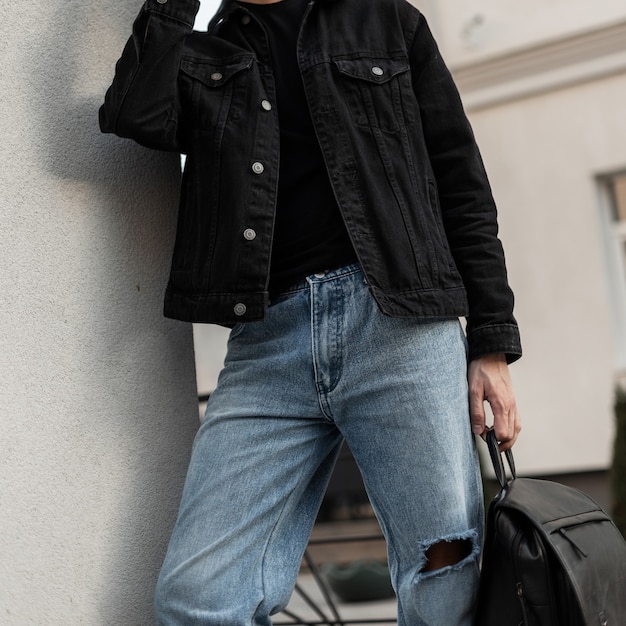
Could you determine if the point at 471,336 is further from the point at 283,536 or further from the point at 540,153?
the point at 540,153

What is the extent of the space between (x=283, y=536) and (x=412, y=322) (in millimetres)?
490

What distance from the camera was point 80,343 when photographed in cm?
171

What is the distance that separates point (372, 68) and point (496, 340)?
58 cm

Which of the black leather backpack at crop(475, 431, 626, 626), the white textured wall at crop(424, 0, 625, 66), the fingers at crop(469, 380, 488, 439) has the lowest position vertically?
the black leather backpack at crop(475, 431, 626, 626)

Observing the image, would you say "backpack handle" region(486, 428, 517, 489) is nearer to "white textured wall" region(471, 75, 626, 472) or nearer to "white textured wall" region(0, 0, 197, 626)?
"white textured wall" region(0, 0, 197, 626)

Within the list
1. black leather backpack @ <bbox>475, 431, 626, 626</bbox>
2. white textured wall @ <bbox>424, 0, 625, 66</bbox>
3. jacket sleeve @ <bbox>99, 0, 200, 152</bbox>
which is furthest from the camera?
white textured wall @ <bbox>424, 0, 625, 66</bbox>

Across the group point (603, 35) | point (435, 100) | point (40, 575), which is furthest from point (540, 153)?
point (40, 575)

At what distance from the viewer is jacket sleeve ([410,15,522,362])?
1701mm

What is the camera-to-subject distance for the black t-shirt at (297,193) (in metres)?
1.64

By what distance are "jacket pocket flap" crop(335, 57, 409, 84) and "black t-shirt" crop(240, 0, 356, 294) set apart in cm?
9

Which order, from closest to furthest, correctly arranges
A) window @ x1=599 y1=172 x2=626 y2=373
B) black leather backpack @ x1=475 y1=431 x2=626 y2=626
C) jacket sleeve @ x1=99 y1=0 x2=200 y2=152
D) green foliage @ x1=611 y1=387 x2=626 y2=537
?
black leather backpack @ x1=475 y1=431 x2=626 y2=626, jacket sleeve @ x1=99 y1=0 x2=200 y2=152, green foliage @ x1=611 y1=387 x2=626 y2=537, window @ x1=599 y1=172 x2=626 y2=373

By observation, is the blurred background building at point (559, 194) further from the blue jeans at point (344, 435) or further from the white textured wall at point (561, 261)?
the blue jeans at point (344, 435)

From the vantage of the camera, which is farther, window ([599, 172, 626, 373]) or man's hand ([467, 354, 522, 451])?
window ([599, 172, 626, 373])

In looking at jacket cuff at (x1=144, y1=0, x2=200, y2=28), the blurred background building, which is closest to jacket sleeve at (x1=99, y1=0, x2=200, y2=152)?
jacket cuff at (x1=144, y1=0, x2=200, y2=28)
